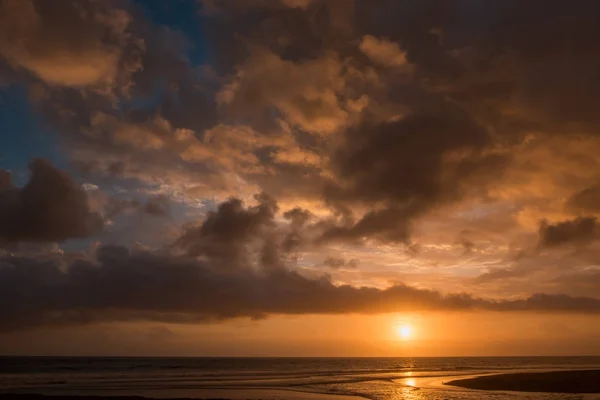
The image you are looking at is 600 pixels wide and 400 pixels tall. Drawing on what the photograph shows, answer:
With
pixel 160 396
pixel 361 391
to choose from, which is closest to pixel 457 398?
pixel 361 391

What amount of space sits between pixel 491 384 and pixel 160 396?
137ft

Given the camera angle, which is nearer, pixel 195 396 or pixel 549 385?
pixel 195 396

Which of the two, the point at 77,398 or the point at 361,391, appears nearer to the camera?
the point at 77,398

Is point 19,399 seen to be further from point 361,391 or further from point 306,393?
point 361,391

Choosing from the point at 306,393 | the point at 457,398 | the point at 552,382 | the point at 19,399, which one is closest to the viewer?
the point at 19,399

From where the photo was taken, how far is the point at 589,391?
55688 millimetres

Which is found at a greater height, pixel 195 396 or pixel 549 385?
pixel 549 385

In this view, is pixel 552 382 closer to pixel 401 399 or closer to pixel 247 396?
pixel 401 399

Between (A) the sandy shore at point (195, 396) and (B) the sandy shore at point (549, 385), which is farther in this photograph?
(B) the sandy shore at point (549, 385)

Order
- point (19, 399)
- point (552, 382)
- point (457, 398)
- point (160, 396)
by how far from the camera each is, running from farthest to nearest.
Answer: point (552, 382) < point (160, 396) < point (457, 398) < point (19, 399)

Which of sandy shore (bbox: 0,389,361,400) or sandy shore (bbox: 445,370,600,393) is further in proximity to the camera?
sandy shore (bbox: 445,370,600,393)

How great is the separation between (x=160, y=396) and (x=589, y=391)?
4431cm

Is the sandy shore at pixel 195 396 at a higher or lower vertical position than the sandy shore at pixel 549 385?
lower

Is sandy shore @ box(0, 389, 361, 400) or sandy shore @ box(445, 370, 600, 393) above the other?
sandy shore @ box(445, 370, 600, 393)
